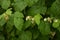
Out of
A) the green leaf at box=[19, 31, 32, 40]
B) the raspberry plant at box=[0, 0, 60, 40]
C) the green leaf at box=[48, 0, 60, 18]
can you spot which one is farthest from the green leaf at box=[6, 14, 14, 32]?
the green leaf at box=[48, 0, 60, 18]

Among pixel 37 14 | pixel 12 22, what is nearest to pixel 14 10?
pixel 12 22

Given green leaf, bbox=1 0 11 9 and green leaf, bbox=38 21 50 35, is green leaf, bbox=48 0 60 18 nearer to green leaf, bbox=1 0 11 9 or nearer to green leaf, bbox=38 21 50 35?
green leaf, bbox=38 21 50 35

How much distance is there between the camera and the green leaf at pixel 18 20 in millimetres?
1166

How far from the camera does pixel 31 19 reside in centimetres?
117

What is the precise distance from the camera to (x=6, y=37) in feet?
4.53

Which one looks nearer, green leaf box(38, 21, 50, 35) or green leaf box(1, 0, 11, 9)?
green leaf box(38, 21, 50, 35)

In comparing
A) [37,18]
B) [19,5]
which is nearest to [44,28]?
[37,18]

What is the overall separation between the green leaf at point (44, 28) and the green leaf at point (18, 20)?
0.13 m

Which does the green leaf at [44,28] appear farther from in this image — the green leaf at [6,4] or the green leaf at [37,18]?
the green leaf at [6,4]

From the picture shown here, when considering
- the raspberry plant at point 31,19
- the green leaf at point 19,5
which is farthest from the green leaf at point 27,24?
the green leaf at point 19,5

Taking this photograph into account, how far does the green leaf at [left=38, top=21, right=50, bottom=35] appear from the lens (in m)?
1.15

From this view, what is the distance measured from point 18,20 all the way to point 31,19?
0.09m

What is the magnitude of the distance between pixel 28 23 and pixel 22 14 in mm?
76

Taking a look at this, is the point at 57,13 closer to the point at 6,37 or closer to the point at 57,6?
the point at 57,6
